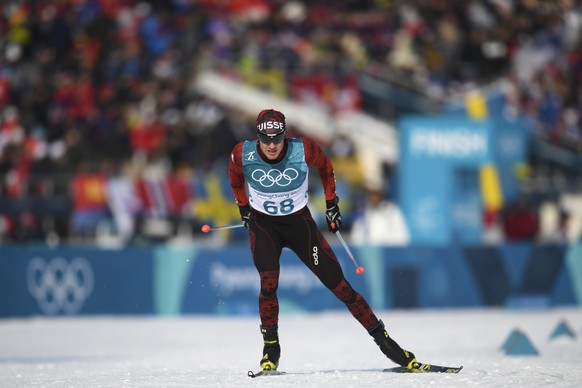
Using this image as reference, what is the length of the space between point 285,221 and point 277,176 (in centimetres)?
43

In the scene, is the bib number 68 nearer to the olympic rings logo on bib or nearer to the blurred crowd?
the olympic rings logo on bib

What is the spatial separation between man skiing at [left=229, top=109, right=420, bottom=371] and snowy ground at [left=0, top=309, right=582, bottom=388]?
1.37ft

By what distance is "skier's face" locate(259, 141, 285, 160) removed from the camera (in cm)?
867

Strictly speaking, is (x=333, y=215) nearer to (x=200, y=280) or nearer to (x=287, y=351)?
(x=287, y=351)

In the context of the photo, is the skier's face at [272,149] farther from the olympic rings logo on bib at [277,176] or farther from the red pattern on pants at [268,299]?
the red pattern on pants at [268,299]

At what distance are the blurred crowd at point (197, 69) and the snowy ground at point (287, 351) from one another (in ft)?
14.5

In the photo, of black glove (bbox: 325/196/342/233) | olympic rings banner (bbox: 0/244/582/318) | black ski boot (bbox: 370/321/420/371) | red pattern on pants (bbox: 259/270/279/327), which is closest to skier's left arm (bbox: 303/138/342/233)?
black glove (bbox: 325/196/342/233)

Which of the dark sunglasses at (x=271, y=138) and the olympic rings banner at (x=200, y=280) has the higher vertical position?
the dark sunglasses at (x=271, y=138)

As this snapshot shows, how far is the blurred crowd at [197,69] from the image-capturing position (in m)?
21.6

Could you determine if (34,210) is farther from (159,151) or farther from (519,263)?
(519,263)

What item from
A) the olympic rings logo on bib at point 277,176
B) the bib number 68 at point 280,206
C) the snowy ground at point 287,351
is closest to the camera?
the snowy ground at point 287,351

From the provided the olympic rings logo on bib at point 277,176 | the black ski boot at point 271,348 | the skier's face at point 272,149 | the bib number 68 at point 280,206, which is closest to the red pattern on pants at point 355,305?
the black ski boot at point 271,348

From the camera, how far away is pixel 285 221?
9.05 meters

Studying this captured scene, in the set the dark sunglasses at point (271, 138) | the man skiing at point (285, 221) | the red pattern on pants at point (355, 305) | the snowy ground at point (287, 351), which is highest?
the dark sunglasses at point (271, 138)
